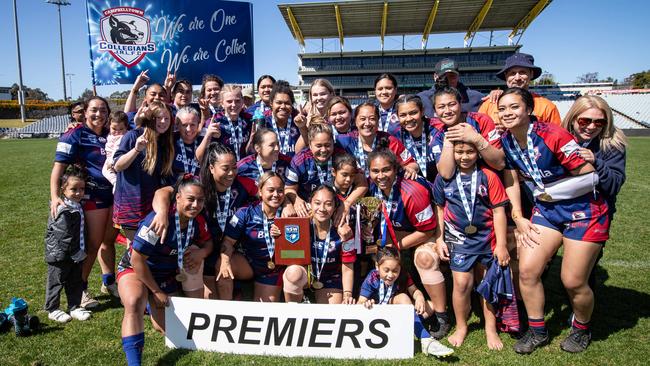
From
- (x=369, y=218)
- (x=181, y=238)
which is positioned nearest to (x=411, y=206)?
(x=369, y=218)

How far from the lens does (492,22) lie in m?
39.2

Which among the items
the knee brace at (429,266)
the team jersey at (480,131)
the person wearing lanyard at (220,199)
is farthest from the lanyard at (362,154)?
the person wearing lanyard at (220,199)

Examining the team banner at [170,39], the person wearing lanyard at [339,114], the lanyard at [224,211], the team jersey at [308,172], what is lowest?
the lanyard at [224,211]

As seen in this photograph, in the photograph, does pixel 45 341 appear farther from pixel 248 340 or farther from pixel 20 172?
pixel 20 172

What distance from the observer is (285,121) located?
4.31 m

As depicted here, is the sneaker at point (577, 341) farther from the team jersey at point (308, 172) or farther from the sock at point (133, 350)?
the sock at point (133, 350)

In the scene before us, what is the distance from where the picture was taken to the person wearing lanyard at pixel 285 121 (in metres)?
4.18

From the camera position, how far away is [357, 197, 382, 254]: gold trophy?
3398 millimetres

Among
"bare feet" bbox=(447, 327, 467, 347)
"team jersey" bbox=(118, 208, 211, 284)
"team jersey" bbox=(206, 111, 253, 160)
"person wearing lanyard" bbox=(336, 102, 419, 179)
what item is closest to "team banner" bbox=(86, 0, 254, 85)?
"team jersey" bbox=(206, 111, 253, 160)

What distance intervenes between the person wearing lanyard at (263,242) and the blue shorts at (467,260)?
50.6 inches

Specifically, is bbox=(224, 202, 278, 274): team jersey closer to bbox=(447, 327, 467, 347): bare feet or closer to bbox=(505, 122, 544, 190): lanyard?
bbox=(447, 327, 467, 347): bare feet

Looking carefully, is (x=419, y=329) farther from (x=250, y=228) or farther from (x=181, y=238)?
(x=181, y=238)

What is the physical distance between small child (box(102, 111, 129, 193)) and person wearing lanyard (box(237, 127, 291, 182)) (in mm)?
1205

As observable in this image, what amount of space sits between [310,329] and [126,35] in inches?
206
